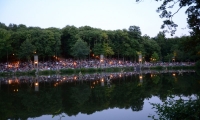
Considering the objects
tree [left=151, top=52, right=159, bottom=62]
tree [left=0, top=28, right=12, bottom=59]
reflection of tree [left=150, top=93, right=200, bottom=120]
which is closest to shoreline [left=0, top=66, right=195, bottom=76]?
tree [left=0, top=28, right=12, bottom=59]

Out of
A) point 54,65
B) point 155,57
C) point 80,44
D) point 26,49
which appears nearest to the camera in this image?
point 26,49

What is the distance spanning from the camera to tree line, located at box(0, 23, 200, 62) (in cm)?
4628

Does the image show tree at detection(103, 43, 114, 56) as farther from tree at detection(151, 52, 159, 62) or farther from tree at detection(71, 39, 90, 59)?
tree at detection(151, 52, 159, 62)

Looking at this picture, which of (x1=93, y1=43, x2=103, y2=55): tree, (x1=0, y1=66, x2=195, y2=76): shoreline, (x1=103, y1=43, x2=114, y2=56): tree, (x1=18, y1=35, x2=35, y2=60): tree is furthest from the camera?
(x1=93, y1=43, x2=103, y2=55): tree

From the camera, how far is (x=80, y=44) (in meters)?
48.7

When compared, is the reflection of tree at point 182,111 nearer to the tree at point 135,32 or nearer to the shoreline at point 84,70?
the shoreline at point 84,70

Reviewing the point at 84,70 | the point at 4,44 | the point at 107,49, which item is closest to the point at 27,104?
the point at 84,70

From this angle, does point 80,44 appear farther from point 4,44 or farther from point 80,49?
point 4,44

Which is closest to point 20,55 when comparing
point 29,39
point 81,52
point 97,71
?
point 29,39

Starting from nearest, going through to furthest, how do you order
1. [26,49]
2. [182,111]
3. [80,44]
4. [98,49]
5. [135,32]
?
[182,111] → [26,49] → [80,44] → [98,49] → [135,32]

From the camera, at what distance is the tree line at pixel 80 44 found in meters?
46.3

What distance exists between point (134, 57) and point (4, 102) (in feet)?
151

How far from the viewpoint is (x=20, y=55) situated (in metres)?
44.8

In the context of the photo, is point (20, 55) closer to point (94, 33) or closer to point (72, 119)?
point (94, 33)
